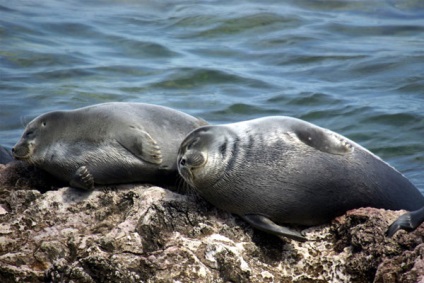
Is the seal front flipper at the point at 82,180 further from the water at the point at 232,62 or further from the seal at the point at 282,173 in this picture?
the water at the point at 232,62

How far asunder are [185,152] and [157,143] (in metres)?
0.45

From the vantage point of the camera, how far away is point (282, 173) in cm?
588

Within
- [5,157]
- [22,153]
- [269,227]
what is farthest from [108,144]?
[5,157]

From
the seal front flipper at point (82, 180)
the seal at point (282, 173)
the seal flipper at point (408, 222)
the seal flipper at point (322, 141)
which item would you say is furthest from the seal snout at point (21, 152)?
the seal flipper at point (408, 222)

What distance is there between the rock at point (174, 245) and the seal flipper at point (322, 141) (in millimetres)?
450

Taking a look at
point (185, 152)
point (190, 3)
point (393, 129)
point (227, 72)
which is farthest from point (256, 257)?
point (190, 3)

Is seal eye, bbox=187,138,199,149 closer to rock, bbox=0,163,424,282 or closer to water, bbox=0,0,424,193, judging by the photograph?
rock, bbox=0,163,424,282

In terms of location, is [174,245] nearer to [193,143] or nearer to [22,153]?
[193,143]

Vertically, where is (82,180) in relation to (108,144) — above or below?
below

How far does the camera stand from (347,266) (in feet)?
17.8

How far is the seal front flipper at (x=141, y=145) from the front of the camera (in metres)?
6.40

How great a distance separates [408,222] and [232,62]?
990cm

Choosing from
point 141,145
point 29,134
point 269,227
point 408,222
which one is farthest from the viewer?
point 29,134

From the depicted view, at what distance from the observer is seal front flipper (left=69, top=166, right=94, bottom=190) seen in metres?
6.21
